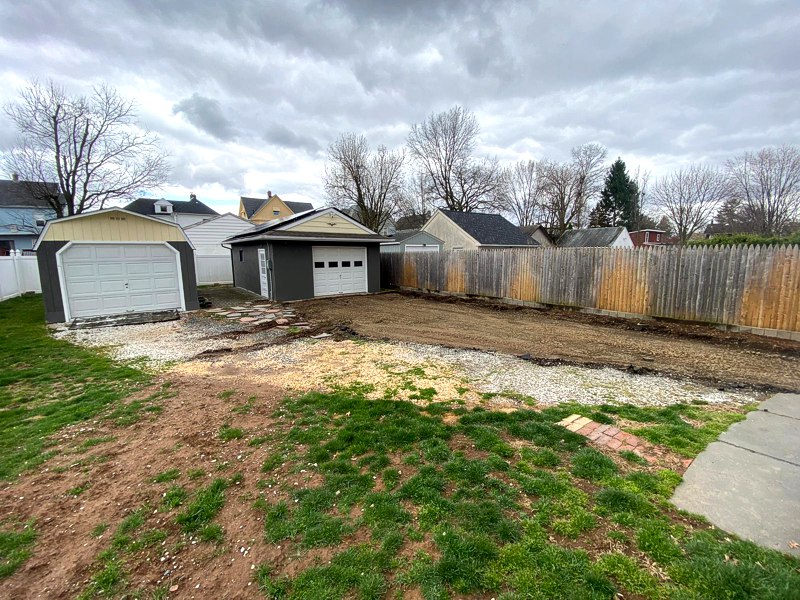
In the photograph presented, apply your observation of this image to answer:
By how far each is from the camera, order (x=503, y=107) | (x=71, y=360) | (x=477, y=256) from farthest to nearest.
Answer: (x=503, y=107) → (x=477, y=256) → (x=71, y=360)

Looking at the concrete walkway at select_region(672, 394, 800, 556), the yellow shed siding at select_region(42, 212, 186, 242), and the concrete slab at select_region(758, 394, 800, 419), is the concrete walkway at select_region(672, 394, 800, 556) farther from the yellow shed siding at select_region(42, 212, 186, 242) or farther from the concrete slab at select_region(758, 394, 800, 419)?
the yellow shed siding at select_region(42, 212, 186, 242)

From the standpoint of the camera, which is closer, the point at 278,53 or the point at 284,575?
the point at 284,575

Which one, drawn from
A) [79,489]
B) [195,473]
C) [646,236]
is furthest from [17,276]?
[646,236]

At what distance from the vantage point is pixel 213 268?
21109 millimetres

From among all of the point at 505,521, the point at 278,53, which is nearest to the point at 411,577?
the point at 505,521

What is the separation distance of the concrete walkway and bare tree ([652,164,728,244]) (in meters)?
30.9

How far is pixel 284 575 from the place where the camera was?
2.00 meters

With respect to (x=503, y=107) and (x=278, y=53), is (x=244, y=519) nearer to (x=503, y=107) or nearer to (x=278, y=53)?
(x=278, y=53)

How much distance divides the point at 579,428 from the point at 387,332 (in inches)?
216

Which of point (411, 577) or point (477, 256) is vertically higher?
point (477, 256)

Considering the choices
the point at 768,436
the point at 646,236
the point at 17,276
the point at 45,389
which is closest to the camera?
the point at 768,436

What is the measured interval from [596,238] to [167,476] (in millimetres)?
36026

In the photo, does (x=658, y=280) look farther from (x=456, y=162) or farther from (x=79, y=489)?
(x=456, y=162)

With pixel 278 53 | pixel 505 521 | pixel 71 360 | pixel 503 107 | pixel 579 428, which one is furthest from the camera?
pixel 503 107
